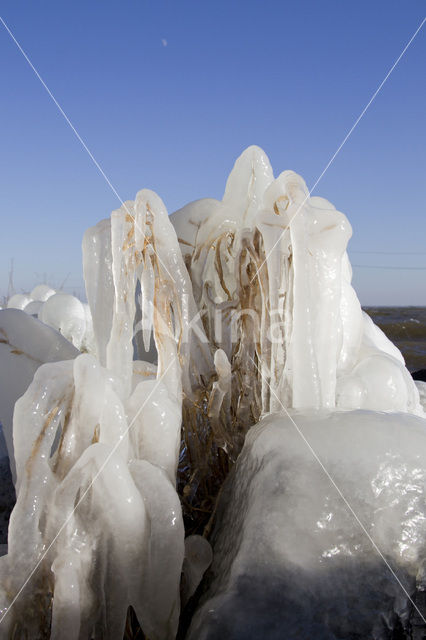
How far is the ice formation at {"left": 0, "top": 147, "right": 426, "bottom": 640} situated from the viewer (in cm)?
153

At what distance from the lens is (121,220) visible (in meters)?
1.93

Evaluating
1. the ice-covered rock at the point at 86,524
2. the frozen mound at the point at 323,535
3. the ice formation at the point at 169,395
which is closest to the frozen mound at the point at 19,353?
the ice formation at the point at 169,395

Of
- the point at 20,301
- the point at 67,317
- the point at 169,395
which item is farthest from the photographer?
the point at 20,301

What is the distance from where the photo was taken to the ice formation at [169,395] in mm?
1526

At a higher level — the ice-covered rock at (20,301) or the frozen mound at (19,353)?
the frozen mound at (19,353)

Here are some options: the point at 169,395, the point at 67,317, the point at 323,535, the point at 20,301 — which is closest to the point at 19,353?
the point at 169,395

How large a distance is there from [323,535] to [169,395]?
2.14 ft

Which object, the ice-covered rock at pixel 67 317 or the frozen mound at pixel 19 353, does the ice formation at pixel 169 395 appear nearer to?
the frozen mound at pixel 19 353

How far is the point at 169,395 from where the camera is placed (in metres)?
1.85

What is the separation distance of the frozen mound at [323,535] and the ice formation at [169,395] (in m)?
0.01

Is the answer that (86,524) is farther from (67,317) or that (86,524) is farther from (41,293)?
(41,293)

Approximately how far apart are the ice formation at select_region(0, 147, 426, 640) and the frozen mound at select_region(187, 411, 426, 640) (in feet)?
0.05

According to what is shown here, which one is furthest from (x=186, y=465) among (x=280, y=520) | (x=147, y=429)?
(x=280, y=520)

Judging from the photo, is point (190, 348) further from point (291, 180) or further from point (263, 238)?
point (291, 180)
